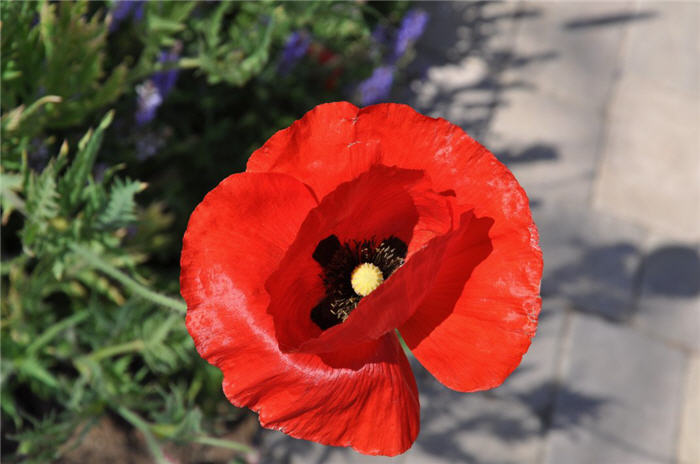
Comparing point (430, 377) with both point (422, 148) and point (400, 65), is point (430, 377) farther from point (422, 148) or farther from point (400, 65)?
point (422, 148)

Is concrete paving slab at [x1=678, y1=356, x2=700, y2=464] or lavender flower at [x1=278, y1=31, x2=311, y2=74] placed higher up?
lavender flower at [x1=278, y1=31, x2=311, y2=74]

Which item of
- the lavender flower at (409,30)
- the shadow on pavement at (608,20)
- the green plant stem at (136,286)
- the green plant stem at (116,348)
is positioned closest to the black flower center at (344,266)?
the green plant stem at (136,286)

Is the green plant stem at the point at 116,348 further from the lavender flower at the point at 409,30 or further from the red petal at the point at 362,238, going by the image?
the lavender flower at the point at 409,30

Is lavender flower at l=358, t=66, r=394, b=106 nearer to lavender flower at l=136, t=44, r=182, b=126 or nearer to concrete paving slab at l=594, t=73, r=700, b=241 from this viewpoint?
lavender flower at l=136, t=44, r=182, b=126

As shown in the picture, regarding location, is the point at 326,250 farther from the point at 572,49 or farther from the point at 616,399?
the point at 572,49

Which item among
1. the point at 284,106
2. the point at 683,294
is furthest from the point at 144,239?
the point at 683,294

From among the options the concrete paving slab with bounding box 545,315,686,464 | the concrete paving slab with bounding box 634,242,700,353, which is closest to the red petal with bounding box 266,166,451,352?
the concrete paving slab with bounding box 545,315,686,464
